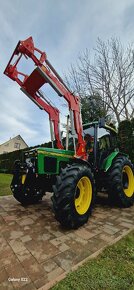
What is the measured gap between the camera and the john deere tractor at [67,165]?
3025 mm

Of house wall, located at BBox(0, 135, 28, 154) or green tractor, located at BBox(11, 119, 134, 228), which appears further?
house wall, located at BBox(0, 135, 28, 154)

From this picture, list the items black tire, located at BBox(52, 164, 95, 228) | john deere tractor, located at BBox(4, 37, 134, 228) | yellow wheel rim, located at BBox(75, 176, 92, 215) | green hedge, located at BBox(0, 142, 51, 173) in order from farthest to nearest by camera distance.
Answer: green hedge, located at BBox(0, 142, 51, 173)
yellow wheel rim, located at BBox(75, 176, 92, 215)
john deere tractor, located at BBox(4, 37, 134, 228)
black tire, located at BBox(52, 164, 95, 228)

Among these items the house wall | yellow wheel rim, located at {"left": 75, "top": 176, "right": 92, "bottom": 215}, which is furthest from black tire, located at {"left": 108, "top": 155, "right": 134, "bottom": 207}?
the house wall

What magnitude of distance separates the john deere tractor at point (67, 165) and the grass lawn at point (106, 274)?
36.1 inches

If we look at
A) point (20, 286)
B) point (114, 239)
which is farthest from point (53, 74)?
point (20, 286)

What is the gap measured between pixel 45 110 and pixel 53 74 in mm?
1058

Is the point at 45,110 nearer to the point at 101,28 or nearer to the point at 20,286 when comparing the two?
the point at 20,286

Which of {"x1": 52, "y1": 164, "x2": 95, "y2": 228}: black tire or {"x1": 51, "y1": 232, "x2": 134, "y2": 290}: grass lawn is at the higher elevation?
{"x1": 52, "y1": 164, "x2": 95, "y2": 228}: black tire

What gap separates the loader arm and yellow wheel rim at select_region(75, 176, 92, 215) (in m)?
0.59

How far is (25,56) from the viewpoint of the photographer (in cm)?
362

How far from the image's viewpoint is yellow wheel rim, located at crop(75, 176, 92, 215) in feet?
11.5

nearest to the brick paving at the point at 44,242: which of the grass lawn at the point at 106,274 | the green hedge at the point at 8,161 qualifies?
the grass lawn at the point at 106,274

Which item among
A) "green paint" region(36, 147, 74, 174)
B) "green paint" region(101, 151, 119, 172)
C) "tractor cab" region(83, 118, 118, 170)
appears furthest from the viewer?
"tractor cab" region(83, 118, 118, 170)

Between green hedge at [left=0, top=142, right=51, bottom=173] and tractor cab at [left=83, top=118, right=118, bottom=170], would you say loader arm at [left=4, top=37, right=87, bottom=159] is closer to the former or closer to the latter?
tractor cab at [left=83, top=118, right=118, bottom=170]
